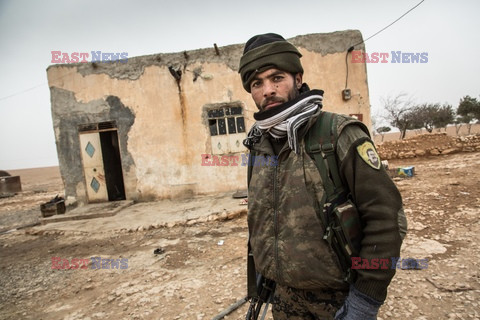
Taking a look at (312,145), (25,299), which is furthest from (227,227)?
(312,145)

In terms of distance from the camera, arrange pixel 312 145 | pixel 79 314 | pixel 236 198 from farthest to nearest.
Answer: pixel 236 198 < pixel 79 314 < pixel 312 145

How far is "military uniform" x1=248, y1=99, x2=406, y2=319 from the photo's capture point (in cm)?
90

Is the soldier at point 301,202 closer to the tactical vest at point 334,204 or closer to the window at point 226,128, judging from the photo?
the tactical vest at point 334,204

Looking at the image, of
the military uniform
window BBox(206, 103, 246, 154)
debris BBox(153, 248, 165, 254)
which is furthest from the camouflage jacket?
window BBox(206, 103, 246, 154)

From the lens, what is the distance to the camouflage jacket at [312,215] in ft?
2.96

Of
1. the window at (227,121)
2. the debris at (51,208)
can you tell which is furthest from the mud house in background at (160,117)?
the debris at (51,208)

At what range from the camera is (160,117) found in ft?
22.2

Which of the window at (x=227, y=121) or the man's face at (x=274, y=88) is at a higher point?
the window at (x=227, y=121)

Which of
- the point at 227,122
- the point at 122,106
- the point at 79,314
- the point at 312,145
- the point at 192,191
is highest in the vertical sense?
the point at 122,106

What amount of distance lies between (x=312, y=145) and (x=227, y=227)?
383 cm

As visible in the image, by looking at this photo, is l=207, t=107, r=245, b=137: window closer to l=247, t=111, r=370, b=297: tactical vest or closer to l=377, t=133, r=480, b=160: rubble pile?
l=247, t=111, r=370, b=297: tactical vest

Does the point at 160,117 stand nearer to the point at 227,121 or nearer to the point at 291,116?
the point at 227,121

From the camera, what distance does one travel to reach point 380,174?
0.92 metres

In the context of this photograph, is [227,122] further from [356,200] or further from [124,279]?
[356,200]
